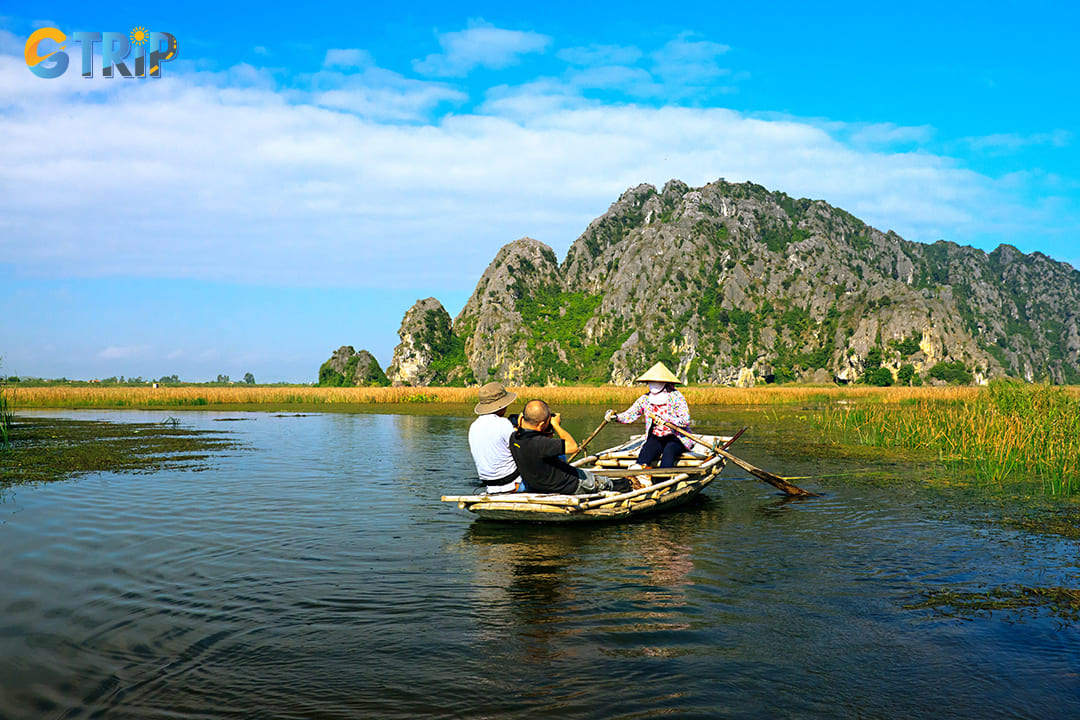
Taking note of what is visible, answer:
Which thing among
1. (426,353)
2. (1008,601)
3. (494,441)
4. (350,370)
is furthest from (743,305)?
(1008,601)

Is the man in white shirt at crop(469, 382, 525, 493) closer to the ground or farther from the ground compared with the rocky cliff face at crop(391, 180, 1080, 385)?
closer to the ground

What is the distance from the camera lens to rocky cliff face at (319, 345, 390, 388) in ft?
462

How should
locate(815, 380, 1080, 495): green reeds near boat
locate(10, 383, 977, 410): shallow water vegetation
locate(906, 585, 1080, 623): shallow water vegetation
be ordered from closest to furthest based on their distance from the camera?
locate(906, 585, 1080, 623): shallow water vegetation
locate(815, 380, 1080, 495): green reeds near boat
locate(10, 383, 977, 410): shallow water vegetation

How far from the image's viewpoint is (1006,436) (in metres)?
14.3

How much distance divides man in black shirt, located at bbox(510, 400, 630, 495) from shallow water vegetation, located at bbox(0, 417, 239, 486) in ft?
34.4

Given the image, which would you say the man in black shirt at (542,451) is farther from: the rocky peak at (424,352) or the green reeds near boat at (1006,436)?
the rocky peak at (424,352)

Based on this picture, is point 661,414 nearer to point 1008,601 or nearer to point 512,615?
point 1008,601

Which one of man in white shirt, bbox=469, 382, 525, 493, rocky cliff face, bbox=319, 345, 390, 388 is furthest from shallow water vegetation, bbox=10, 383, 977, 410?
rocky cliff face, bbox=319, 345, 390, 388

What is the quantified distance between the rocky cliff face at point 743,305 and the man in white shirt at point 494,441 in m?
123

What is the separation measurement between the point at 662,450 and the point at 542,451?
4169 mm

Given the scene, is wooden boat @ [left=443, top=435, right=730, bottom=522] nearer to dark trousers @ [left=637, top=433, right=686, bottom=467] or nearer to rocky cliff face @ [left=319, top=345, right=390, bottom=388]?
dark trousers @ [left=637, top=433, right=686, bottom=467]

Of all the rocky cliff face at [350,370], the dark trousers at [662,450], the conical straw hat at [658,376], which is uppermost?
the rocky cliff face at [350,370]

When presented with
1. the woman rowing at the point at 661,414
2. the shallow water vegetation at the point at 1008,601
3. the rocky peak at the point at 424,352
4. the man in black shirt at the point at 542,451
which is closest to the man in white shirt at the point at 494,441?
the man in black shirt at the point at 542,451

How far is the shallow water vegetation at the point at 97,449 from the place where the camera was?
15.4m
